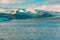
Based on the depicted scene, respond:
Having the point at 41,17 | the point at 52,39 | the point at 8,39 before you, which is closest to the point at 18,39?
the point at 8,39

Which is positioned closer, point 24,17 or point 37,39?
point 37,39

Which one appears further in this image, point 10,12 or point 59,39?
point 10,12

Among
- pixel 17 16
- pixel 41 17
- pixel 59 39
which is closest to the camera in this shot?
pixel 59 39

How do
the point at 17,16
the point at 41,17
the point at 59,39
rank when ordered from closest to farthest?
1. the point at 59,39
2. the point at 41,17
3. the point at 17,16

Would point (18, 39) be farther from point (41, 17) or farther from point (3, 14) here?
point (3, 14)

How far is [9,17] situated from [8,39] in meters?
38.2

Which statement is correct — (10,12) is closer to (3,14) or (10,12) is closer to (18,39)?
(3,14)

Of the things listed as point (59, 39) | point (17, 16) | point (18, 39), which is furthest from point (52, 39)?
point (17, 16)

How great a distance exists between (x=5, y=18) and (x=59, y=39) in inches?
1558

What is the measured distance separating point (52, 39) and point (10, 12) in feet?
140

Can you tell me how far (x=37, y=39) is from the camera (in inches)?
534

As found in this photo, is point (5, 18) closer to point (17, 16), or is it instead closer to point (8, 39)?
point (17, 16)

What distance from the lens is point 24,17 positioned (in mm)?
55281

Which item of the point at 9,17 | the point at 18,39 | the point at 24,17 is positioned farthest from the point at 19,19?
the point at 18,39
